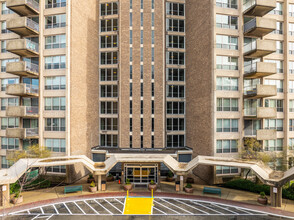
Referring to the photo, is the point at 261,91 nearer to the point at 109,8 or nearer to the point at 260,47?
the point at 260,47

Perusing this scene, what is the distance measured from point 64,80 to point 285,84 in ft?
104

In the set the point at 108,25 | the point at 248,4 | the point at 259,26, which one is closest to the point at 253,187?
the point at 259,26

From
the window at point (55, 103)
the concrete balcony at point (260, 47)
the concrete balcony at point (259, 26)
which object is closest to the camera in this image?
the concrete balcony at point (259, 26)

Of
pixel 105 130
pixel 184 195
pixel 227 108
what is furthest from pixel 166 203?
pixel 105 130

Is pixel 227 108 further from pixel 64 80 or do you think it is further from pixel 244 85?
pixel 64 80

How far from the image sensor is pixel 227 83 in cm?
2470

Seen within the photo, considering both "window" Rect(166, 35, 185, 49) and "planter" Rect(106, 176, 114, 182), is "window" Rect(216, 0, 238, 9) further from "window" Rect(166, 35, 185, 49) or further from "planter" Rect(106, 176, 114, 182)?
"planter" Rect(106, 176, 114, 182)

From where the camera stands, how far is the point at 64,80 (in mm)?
24719

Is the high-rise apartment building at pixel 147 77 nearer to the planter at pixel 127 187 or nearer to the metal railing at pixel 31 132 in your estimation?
the metal railing at pixel 31 132

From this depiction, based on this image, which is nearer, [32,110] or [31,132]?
[31,132]

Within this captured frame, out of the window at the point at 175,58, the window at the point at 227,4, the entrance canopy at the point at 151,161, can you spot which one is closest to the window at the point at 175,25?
the window at the point at 175,58

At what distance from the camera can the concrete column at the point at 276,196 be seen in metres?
17.4

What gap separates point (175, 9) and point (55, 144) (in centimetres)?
2980

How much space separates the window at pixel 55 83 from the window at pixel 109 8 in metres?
15.8
